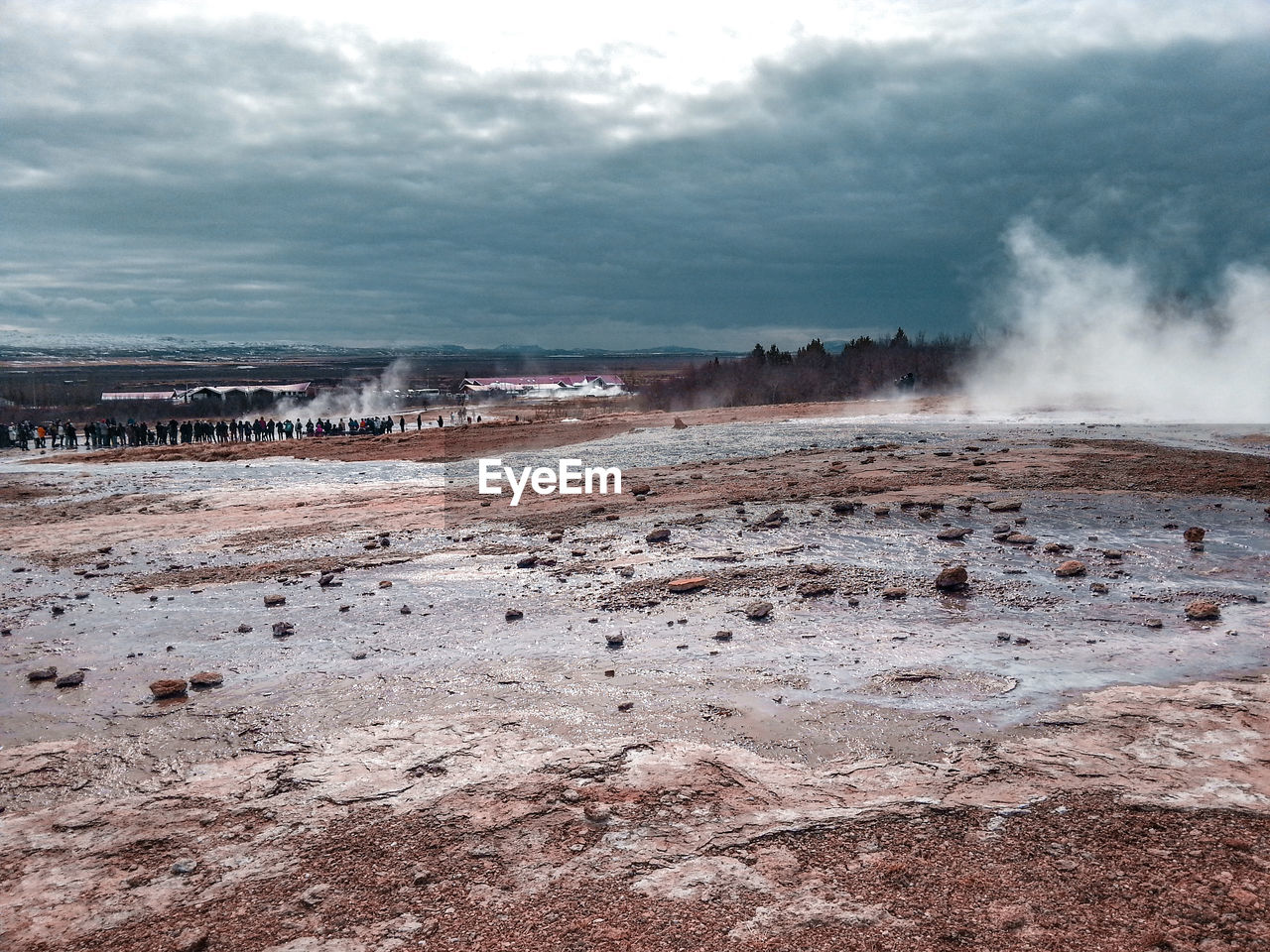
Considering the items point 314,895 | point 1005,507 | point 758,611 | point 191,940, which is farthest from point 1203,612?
point 191,940

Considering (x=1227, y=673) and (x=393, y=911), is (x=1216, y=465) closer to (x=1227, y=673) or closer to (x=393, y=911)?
(x=1227, y=673)

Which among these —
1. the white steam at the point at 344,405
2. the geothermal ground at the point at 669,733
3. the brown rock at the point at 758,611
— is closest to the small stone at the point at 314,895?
the geothermal ground at the point at 669,733

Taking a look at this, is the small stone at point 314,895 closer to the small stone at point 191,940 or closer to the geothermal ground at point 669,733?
the geothermal ground at point 669,733

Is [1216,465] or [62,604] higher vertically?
[1216,465]

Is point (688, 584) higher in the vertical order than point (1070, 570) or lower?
lower

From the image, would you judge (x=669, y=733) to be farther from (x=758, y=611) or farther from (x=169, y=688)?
(x=169, y=688)

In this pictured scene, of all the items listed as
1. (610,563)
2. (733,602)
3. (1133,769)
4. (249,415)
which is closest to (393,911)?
(1133,769)
